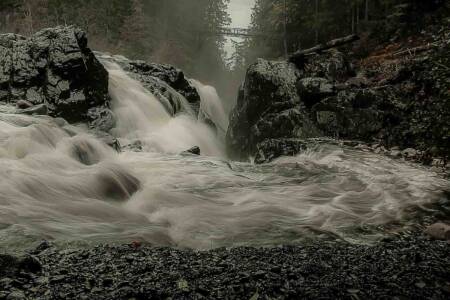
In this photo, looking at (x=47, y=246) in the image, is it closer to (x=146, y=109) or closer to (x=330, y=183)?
(x=330, y=183)

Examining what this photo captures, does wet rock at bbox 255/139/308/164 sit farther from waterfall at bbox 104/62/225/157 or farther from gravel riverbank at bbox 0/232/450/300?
gravel riverbank at bbox 0/232/450/300

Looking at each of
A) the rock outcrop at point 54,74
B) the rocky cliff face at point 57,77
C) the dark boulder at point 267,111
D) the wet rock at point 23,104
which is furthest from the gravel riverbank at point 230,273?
the dark boulder at point 267,111

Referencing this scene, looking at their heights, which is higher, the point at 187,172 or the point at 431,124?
the point at 431,124

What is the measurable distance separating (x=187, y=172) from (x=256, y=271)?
633 centimetres

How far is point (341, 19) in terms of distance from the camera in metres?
33.1

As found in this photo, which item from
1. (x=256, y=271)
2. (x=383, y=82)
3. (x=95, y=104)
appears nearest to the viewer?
(x=256, y=271)

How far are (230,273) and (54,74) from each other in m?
12.3

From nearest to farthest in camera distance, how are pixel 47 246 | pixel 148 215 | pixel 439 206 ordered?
pixel 47 246 < pixel 148 215 < pixel 439 206

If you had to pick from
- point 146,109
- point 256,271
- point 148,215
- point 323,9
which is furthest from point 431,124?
point 323,9

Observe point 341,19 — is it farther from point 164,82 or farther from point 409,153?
point 409,153

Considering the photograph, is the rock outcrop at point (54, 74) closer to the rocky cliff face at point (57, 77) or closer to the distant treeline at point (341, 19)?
the rocky cliff face at point (57, 77)

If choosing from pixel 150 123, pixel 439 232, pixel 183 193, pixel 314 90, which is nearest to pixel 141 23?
pixel 150 123

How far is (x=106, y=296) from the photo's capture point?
3.97 metres

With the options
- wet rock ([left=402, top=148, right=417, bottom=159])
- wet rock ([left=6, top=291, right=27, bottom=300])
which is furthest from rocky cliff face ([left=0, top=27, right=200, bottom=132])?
wet rock ([left=6, top=291, right=27, bottom=300])
